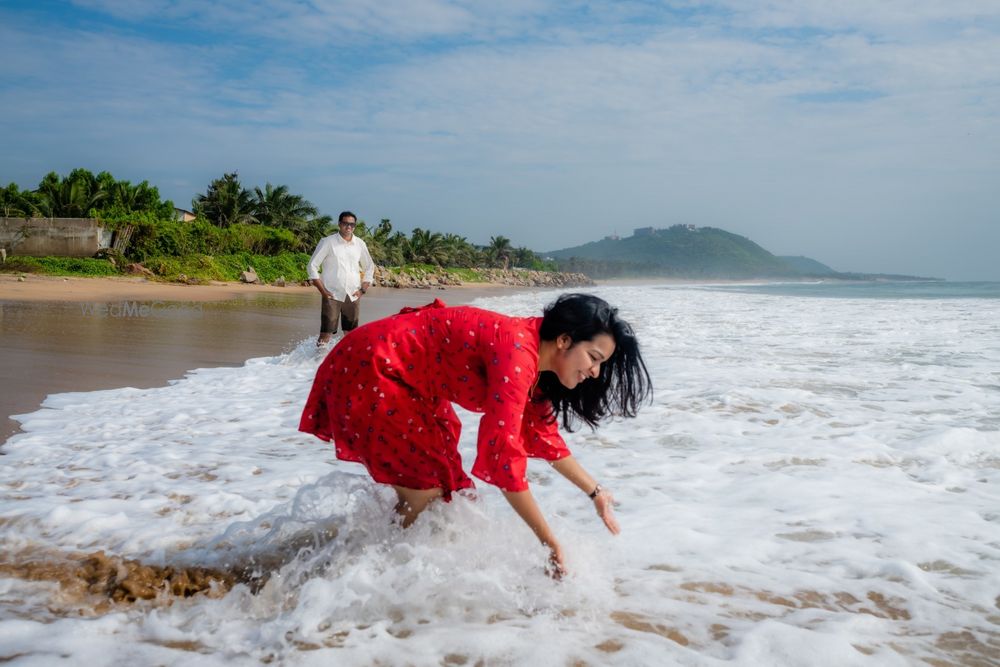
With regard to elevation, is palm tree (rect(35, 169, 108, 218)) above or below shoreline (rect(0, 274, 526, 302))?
above

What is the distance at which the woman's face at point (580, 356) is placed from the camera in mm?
2393

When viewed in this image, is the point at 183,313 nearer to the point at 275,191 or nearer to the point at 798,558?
the point at 798,558

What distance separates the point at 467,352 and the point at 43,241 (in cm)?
3120

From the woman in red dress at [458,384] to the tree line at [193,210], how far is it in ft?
Answer: 100

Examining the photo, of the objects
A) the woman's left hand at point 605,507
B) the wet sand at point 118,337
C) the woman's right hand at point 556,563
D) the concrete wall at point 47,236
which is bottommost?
the wet sand at point 118,337

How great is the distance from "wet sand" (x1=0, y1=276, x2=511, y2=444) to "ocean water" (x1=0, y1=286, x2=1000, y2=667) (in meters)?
1.09

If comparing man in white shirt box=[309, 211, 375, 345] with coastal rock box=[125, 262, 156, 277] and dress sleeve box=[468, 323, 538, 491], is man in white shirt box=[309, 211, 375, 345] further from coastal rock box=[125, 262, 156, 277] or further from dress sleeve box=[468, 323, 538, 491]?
coastal rock box=[125, 262, 156, 277]

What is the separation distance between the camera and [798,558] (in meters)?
3.00

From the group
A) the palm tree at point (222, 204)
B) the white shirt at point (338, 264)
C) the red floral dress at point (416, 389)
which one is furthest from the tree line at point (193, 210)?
the red floral dress at point (416, 389)

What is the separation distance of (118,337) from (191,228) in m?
25.1

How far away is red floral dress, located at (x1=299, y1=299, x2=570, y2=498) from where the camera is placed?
2.50 meters

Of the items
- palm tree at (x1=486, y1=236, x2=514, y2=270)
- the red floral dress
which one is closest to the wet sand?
the red floral dress

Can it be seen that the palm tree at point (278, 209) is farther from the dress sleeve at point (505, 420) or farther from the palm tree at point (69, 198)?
the dress sleeve at point (505, 420)

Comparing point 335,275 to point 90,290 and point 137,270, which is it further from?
point 137,270
